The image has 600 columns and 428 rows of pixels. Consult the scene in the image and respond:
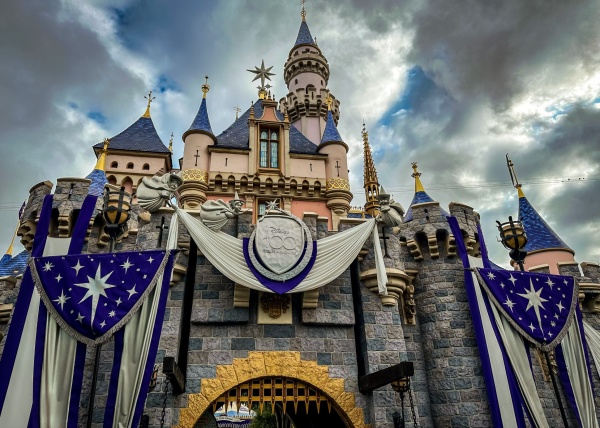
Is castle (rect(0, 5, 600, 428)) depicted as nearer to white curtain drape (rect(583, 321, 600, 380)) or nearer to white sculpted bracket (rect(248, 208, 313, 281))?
white sculpted bracket (rect(248, 208, 313, 281))

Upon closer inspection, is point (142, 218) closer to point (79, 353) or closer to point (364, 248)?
point (79, 353)

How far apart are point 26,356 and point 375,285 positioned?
281 inches

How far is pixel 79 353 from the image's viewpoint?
7.30 meters

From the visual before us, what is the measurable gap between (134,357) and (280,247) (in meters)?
3.56

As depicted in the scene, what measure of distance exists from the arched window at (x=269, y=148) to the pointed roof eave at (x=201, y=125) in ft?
7.97

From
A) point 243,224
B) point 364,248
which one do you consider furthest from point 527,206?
point 243,224

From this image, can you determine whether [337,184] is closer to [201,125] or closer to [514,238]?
[201,125]

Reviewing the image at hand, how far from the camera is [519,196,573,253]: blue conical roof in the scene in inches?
680

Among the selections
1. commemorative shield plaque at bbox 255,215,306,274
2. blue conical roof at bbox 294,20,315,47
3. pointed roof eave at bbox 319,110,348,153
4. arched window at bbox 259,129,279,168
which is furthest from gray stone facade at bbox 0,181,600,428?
blue conical roof at bbox 294,20,315,47

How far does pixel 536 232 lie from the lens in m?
18.0

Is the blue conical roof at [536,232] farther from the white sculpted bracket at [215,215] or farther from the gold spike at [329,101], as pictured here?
the white sculpted bracket at [215,215]

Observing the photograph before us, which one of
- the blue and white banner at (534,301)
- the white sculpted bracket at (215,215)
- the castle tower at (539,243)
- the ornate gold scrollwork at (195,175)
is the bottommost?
the blue and white banner at (534,301)

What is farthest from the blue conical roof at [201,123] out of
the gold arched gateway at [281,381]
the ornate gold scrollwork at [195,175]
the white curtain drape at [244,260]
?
the gold arched gateway at [281,381]

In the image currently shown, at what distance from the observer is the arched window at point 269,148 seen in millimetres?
19406
